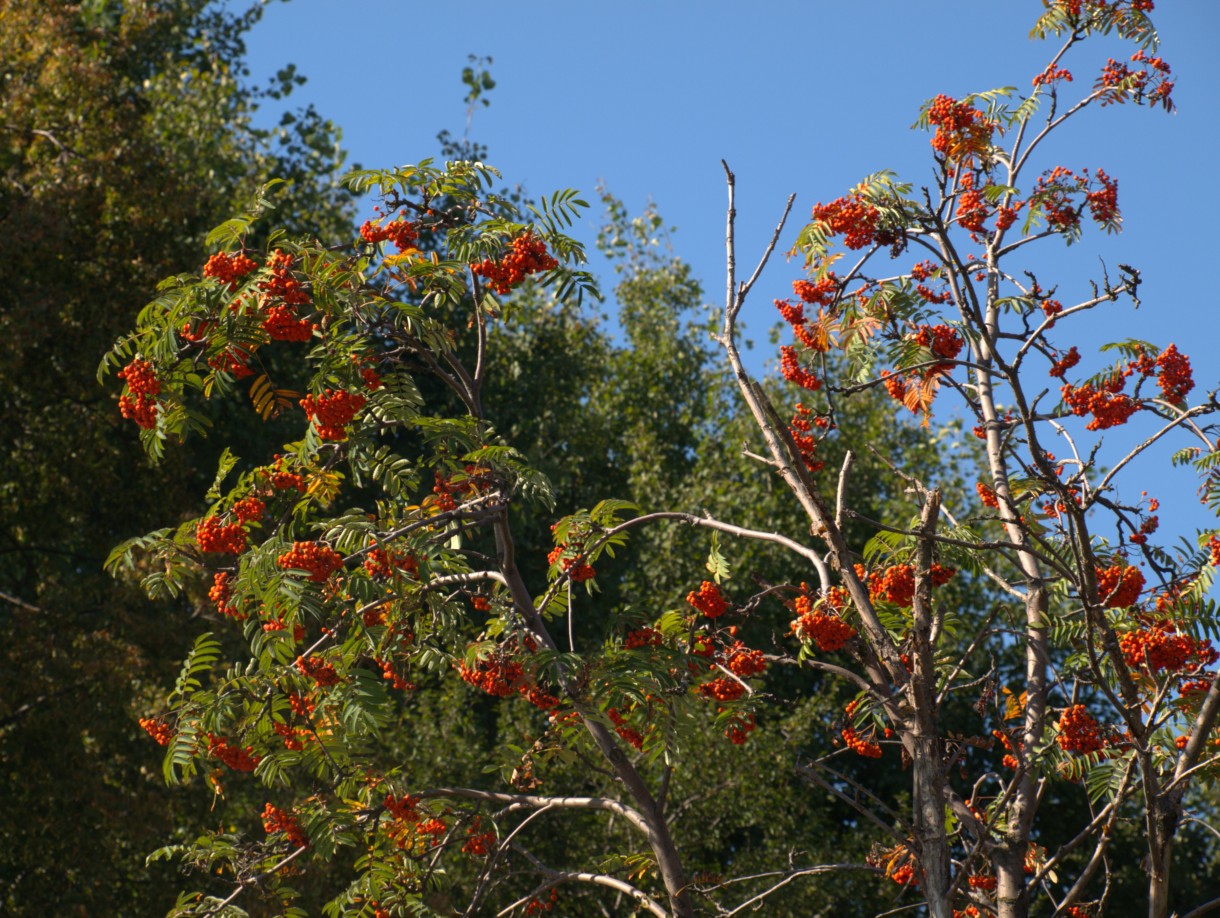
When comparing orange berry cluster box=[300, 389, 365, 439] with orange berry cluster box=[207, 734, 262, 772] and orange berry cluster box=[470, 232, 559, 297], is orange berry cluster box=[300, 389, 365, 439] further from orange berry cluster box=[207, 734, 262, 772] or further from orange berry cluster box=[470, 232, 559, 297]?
orange berry cluster box=[207, 734, 262, 772]

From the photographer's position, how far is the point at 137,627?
41.4 feet

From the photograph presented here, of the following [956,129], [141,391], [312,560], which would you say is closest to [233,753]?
Answer: [312,560]

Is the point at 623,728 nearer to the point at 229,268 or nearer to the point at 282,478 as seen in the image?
the point at 282,478

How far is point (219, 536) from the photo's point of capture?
5.36 metres

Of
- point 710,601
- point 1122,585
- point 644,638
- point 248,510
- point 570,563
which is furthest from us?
point 644,638

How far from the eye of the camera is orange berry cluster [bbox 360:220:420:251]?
19.2 ft

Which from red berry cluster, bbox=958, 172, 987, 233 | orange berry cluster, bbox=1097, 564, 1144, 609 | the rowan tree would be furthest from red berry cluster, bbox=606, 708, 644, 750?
red berry cluster, bbox=958, 172, 987, 233

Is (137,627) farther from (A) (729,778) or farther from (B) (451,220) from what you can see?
(B) (451,220)

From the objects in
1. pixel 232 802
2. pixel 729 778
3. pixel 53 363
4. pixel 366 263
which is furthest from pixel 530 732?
pixel 366 263

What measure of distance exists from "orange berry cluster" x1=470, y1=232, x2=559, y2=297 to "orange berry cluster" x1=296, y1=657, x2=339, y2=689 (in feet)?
5.75

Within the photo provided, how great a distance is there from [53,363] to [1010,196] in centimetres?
1059

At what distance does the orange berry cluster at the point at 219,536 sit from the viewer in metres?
5.33

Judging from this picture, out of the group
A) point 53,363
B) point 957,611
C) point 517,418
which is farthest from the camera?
point 517,418

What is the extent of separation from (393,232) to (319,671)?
1.99m
